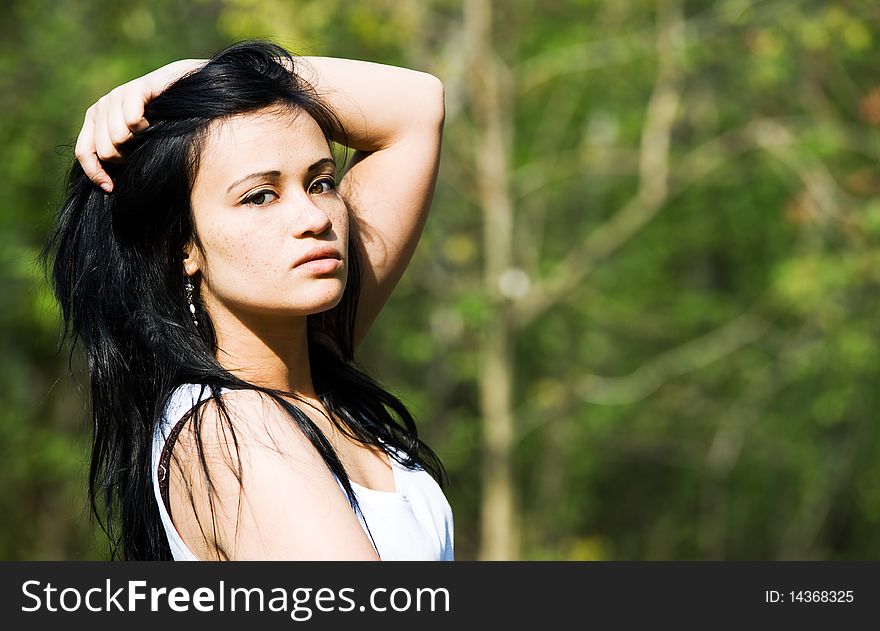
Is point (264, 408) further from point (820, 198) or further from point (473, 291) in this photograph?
point (820, 198)

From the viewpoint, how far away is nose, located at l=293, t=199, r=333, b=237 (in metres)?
1.49

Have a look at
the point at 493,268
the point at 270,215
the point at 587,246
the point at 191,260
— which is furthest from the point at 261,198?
the point at 587,246

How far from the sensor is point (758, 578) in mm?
2080

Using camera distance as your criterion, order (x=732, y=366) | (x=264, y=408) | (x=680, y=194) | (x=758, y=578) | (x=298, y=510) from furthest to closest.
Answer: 1. (x=680, y=194)
2. (x=732, y=366)
3. (x=758, y=578)
4. (x=264, y=408)
5. (x=298, y=510)

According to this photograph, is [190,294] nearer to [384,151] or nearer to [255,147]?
[255,147]

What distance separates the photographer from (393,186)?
1842mm

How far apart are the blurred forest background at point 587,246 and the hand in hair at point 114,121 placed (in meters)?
4.24

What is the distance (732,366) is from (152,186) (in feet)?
26.6

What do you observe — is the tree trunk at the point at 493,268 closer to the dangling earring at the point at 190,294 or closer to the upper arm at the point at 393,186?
the upper arm at the point at 393,186

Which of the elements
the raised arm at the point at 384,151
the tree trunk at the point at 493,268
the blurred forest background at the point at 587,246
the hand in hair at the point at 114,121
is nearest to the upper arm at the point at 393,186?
the raised arm at the point at 384,151

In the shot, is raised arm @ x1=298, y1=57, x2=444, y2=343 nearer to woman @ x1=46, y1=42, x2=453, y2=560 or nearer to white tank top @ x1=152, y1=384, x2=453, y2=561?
woman @ x1=46, y1=42, x2=453, y2=560

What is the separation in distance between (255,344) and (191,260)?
0.47 ft

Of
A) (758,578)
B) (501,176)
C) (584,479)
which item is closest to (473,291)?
(501,176)

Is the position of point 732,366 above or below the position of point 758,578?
above
